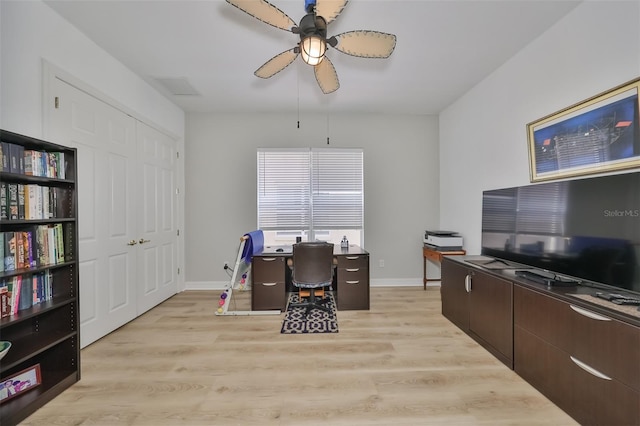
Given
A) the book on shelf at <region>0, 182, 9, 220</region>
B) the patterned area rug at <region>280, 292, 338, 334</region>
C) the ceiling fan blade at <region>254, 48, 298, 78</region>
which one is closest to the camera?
the book on shelf at <region>0, 182, 9, 220</region>

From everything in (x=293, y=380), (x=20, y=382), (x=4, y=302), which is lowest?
(x=293, y=380)

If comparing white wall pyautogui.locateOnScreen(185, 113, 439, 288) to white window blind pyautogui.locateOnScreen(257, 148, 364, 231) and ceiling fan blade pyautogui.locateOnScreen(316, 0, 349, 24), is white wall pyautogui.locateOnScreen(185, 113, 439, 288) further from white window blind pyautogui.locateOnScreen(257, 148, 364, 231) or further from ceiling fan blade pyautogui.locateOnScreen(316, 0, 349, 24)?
ceiling fan blade pyautogui.locateOnScreen(316, 0, 349, 24)

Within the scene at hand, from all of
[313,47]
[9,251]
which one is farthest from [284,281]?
[313,47]

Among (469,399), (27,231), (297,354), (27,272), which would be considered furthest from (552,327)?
(27,231)

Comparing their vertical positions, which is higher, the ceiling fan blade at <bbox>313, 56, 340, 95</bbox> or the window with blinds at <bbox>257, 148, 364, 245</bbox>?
the ceiling fan blade at <bbox>313, 56, 340, 95</bbox>

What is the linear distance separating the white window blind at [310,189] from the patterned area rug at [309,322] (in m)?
1.46

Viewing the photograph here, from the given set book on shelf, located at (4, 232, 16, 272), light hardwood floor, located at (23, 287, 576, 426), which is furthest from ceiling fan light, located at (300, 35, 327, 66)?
light hardwood floor, located at (23, 287, 576, 426)

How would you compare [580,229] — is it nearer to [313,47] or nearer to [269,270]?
[313,47]

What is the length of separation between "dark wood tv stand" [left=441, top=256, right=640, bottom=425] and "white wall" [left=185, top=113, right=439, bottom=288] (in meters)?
1.93

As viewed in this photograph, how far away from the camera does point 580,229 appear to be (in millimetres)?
1815

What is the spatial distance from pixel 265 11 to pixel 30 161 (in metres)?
1.86

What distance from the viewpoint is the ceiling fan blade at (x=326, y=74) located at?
2.13 meters

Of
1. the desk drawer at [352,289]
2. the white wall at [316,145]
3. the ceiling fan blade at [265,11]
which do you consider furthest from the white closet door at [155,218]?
the desk drawer at [352,289]

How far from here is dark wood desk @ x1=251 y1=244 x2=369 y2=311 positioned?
327cm
